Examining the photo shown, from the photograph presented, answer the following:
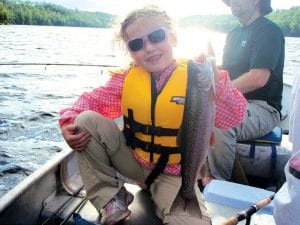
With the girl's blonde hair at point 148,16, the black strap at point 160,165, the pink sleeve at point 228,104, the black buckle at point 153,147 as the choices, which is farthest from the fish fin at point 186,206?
the girl's blonde hair at point 148,16

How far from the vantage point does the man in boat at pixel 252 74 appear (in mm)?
3994

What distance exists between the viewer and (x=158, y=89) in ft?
9.98

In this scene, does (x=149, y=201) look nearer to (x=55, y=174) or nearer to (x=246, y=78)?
(x=55, y=174)

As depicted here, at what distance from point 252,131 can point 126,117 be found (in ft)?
5.20

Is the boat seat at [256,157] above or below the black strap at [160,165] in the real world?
below

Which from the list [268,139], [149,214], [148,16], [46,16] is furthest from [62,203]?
[46,16]

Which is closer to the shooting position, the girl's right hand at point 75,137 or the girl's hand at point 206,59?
the girl's hand at point 206,59

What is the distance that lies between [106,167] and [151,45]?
0.98m

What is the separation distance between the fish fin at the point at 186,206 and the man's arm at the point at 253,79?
69.6 inches

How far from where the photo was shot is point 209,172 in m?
4.07

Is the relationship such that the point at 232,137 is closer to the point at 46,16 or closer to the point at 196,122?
the point at 196,122

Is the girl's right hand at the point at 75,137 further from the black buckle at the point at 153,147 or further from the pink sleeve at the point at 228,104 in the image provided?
the pink sleeve at the point at 228,104

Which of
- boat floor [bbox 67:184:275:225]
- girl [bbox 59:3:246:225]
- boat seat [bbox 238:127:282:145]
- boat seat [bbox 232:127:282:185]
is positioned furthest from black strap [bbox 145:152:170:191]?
boat seat [bbox 238:127:282:145]

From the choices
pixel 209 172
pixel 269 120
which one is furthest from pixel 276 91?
pixel 209 172
